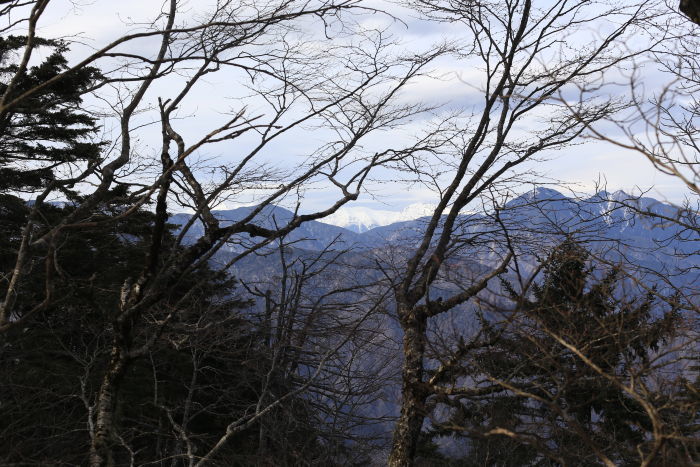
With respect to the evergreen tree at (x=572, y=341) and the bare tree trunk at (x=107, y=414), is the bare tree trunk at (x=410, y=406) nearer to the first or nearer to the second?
the evergreen tree at (x=572, y=341)

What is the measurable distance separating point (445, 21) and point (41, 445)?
36.5 ft

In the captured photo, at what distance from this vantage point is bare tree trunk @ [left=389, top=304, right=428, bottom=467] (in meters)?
7.12

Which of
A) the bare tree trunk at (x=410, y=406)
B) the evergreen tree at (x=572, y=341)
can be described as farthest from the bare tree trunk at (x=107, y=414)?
the evergreen tree at (x=572, y=341)

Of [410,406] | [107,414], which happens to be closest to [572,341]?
[410,406]

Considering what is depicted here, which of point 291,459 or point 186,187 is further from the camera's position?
point 291,459

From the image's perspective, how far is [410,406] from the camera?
23.5ft

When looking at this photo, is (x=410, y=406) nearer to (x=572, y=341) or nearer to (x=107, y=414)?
(x=572, y=341)

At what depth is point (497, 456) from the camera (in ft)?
55.4

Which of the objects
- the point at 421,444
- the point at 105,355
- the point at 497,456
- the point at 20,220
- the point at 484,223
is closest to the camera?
the point at 484,223

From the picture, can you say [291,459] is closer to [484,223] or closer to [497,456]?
[497,456]

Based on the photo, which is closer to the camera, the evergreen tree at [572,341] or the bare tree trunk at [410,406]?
the evergreen tree at [572,341]

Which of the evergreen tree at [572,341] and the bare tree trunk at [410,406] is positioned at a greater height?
the evergreen tree at [572,341]

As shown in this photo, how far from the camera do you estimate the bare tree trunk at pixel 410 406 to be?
712 centimetres

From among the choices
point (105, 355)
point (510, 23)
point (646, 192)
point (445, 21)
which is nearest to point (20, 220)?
point (105, 355)
